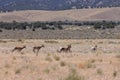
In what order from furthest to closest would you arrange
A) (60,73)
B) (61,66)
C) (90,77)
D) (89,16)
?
(89,16), (61,66), (60,73), (90,77)

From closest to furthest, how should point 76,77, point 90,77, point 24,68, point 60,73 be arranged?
point 76,77 < point 90,77 < point 60,73 < point 24,68

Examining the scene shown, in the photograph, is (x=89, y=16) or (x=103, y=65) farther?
(x=89, y=16)

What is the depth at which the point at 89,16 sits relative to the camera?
652 ft

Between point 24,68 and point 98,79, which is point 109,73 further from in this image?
point 24,68

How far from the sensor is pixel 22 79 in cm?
1912

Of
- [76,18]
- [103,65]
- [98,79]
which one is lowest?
[76,18]

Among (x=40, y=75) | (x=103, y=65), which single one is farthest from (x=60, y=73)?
(x=103, y=65)

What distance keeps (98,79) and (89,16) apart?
180352 mm

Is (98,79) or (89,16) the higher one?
(98,79)

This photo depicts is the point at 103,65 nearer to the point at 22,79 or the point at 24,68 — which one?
the point at 24,68

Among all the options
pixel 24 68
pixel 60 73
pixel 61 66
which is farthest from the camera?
pixel 61 66

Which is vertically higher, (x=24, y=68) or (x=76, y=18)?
(x=24, y=68)

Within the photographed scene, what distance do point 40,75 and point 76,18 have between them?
180 meters

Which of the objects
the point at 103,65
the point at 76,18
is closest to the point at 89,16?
the point at 76,18
